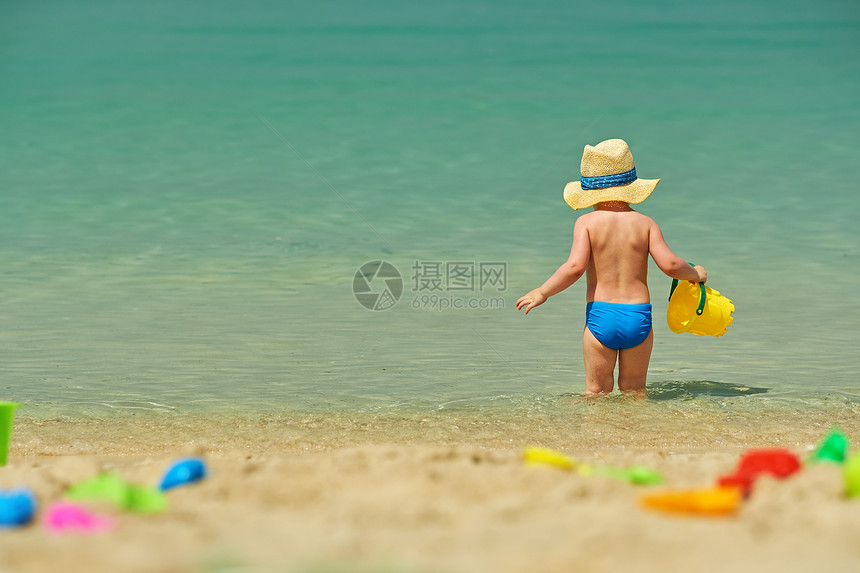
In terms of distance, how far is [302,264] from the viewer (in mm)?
8578

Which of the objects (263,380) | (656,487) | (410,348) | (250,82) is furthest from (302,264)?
(250,82)

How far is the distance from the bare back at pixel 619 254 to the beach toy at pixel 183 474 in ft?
7.71

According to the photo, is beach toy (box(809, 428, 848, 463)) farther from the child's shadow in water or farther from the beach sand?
the child's shadow in water

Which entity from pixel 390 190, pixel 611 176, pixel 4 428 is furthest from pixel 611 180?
Result: pixel 390 190

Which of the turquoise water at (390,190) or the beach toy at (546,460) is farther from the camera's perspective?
the turquoise water at (390,190)

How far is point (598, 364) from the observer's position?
411cm

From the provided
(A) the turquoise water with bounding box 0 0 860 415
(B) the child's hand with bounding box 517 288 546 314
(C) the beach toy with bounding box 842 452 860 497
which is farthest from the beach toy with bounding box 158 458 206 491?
(B) the child's hand with bounding box 517 288 546 314

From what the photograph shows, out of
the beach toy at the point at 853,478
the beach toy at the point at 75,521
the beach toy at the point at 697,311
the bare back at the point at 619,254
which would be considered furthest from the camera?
the beach toy at the point at 697,311

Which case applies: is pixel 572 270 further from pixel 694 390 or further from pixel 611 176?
pixel 694 390

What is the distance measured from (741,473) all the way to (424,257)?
6972 mm

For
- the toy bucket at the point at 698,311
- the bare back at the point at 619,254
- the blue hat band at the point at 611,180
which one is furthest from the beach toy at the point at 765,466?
the blue hat band at the point at 611,180

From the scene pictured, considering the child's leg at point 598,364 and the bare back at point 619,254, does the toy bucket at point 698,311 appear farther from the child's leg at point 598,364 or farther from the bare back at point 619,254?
the child's leg at point 598,364

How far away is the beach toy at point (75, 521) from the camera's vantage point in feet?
5.74

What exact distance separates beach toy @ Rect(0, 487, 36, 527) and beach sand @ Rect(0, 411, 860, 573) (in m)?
0.03
